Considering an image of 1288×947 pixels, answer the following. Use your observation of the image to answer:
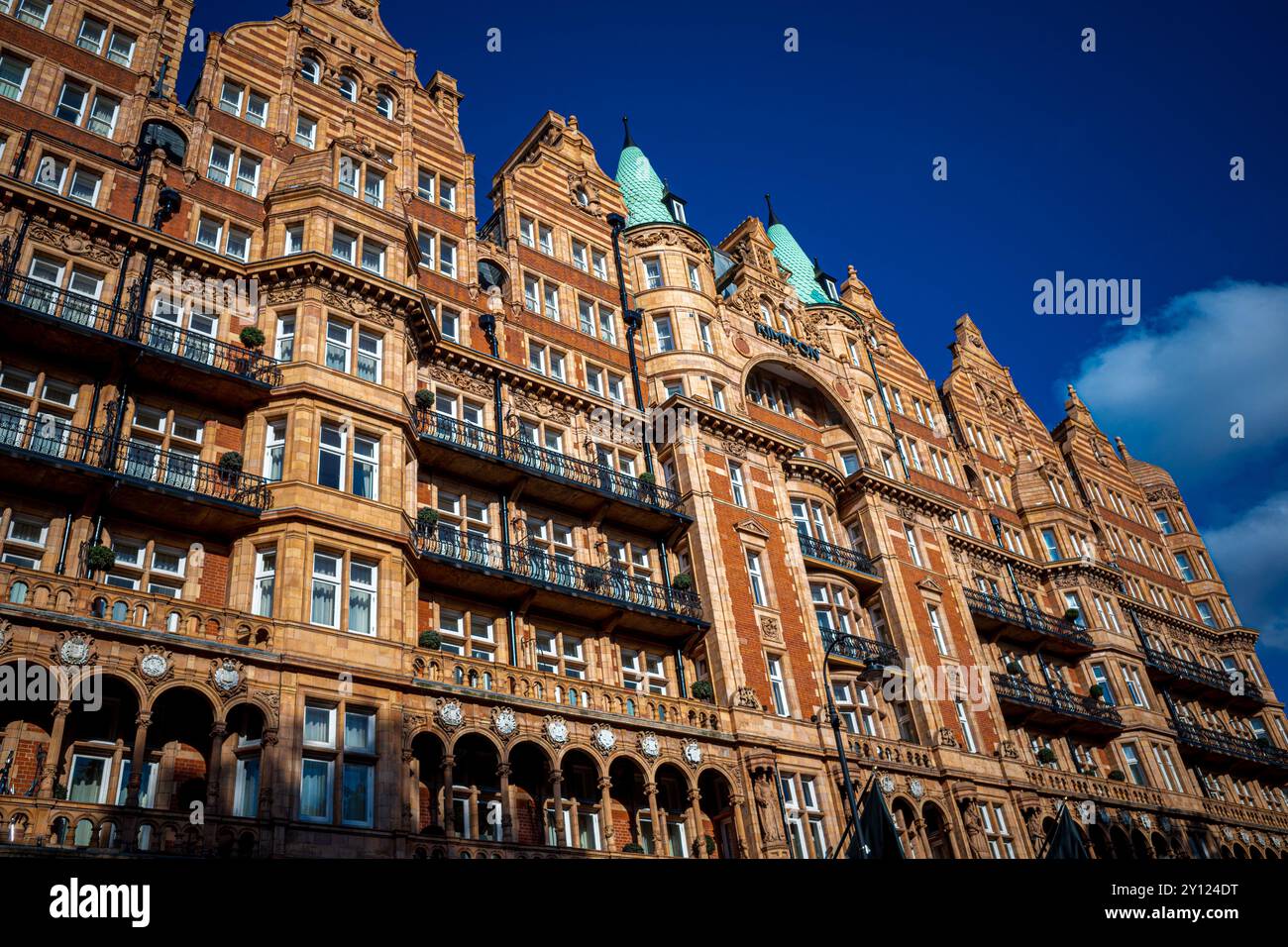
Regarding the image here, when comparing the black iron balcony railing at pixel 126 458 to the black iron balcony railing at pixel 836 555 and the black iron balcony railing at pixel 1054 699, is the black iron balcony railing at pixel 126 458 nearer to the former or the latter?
the black iron balcony railing at pixel 836 555

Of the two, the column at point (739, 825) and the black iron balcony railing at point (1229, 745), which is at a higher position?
the black iron balcony railing at point (1229, 745)

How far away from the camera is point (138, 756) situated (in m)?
17.2

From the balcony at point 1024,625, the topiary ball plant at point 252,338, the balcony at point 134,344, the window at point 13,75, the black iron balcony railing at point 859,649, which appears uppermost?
the window at point 13,75

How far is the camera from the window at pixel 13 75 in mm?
25766

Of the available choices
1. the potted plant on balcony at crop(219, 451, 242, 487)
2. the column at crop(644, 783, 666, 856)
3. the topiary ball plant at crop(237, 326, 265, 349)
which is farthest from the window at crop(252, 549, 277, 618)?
the column at crop(644, 783, 666, 856)

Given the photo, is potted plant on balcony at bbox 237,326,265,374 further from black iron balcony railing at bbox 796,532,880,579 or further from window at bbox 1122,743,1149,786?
window at bbox 1122,743,1149,786

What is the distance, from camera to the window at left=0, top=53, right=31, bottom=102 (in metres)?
25.8

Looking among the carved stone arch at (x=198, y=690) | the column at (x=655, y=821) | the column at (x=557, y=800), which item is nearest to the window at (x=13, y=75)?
the carved stone arch at (x=198, y=690)

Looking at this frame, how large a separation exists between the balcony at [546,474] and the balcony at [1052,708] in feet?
55.0

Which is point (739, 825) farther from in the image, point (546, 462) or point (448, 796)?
point (546, 462)

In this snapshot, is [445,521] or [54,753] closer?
[54,753]

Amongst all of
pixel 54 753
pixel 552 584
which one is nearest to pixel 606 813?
pixel 552 584

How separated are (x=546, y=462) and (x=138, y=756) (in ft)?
49.4
